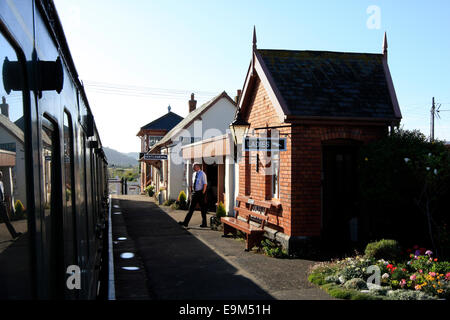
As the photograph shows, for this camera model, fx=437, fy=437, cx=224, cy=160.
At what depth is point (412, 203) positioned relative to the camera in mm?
8398

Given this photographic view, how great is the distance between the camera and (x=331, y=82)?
390 inches

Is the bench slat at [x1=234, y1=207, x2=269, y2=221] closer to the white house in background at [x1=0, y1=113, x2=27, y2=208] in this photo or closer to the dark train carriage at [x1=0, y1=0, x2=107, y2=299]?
the dark train carriage at [x1=0, y1=0, x2=107, y2=299]

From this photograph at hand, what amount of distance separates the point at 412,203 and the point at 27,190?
320 inches

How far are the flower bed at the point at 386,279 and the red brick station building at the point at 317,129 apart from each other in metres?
2.00

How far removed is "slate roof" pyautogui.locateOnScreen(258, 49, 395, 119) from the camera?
9.20 metres

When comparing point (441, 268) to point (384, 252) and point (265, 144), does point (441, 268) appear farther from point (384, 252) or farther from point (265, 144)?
point (265, 144)

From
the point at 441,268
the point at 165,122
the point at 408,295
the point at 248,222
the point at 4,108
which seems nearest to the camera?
the point at 4,108

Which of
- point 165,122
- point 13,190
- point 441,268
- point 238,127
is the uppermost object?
point 165,122

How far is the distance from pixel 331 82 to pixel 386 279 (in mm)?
4920

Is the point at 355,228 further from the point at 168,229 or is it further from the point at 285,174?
the point at 168,229

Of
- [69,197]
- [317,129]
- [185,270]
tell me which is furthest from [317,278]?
[69,197]

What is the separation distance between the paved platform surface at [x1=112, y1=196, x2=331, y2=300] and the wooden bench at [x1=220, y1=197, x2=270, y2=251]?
1.02 ft

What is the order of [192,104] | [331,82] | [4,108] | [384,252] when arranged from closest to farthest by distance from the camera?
1. [4,108]
2. [384,252]
3. [331,82]
4. [192,104]

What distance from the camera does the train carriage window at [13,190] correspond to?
130cm
